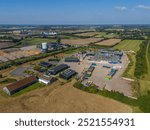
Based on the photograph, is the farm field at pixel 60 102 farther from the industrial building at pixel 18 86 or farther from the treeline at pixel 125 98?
the industrial building at pixel 18 86

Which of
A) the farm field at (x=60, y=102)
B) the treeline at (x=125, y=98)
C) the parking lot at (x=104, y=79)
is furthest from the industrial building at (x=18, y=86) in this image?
the parking lot at (x=104, y=79)

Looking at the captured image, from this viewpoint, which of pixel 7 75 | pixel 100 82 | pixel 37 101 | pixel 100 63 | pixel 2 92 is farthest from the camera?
pixel 100 63

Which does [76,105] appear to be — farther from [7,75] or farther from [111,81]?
[7,75]

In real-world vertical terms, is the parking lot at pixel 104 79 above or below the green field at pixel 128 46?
below

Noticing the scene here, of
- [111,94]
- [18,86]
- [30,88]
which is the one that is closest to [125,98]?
[111,94]

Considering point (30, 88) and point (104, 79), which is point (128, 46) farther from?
point (30, 88)

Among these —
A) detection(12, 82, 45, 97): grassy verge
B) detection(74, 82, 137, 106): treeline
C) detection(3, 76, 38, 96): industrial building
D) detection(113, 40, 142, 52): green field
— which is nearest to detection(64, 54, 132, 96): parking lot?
detection(74, 82, 137, 106): treeline

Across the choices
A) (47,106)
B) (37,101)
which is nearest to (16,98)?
(37,101)

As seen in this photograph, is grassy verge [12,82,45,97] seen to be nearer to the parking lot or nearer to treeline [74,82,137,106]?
treeline [74,82,137,106]
